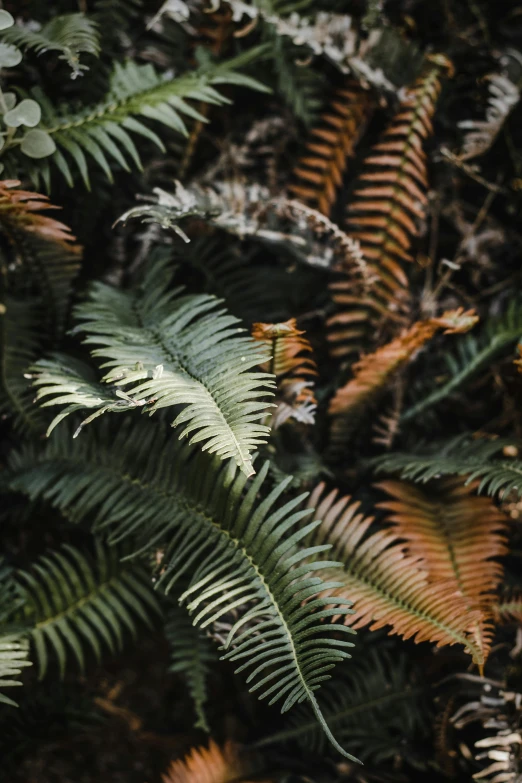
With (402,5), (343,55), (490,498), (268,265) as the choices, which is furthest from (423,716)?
(402,5)

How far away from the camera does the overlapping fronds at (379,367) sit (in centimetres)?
135

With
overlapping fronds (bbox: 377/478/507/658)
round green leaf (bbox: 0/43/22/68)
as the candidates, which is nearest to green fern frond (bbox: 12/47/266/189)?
round green leaf (bbox: 0/43/22/68)

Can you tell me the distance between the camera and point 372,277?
1.63 m

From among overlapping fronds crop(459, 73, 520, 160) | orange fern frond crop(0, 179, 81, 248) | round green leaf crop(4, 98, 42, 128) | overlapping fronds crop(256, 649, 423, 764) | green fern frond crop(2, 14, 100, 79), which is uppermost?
overlapping fronds crop(459, 73, 520, 160)

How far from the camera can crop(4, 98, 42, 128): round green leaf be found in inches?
50.9

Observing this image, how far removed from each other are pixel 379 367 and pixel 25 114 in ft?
3.19

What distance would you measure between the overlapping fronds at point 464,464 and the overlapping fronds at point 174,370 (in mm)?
381

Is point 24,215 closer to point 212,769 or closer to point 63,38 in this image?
point 63,38

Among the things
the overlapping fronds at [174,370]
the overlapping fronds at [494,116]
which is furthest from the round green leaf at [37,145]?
the overlapping fronds at [494,116]

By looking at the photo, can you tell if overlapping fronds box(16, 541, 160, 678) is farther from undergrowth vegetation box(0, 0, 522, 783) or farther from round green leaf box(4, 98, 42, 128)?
round green leaf box(4, 98, 42, 128)

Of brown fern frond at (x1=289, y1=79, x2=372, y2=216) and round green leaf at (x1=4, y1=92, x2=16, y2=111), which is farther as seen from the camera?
brown fern frond at (x1=289, y1=79, x2=372, y2=216)

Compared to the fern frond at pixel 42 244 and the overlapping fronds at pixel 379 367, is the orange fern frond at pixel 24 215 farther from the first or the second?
the overlapping fronds at pixel 379 367

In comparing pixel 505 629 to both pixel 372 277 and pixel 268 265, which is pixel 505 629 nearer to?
pixel 372 277

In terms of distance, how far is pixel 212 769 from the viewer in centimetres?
138
